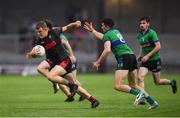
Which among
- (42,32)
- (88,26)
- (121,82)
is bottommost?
(121,82)

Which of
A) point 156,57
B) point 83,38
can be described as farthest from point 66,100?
point 83,38

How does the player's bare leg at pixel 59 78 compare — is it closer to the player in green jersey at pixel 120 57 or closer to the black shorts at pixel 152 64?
the player in green jersey at pixel 120 57

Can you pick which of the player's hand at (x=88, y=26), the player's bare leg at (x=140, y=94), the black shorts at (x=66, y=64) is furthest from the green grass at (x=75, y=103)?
the player's hand at (x=88, y=26)

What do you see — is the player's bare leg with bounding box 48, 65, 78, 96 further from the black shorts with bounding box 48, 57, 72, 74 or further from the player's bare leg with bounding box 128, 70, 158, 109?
the player's bare leg with bounding box 128, 70, 158, 109

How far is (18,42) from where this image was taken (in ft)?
136

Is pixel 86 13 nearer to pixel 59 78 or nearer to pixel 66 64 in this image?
pixel 66 64

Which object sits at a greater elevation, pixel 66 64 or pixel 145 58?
pixel 145 58

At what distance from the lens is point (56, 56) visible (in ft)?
64.6

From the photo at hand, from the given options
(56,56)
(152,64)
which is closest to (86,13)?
(152,64)

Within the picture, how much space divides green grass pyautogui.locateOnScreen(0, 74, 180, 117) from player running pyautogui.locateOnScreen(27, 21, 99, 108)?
1.69 feet

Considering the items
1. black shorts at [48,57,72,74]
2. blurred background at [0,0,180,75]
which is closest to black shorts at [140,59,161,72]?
black shorts at [48,57,72,74]

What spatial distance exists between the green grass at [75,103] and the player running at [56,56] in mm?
515

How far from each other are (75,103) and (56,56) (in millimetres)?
2040

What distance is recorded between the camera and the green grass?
18.2m
